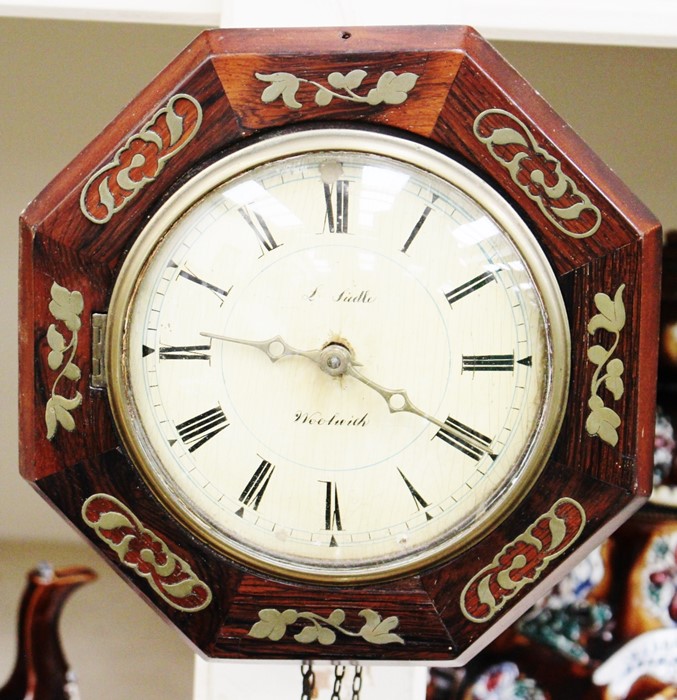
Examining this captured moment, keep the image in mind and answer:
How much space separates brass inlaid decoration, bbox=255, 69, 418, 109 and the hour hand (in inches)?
6.3

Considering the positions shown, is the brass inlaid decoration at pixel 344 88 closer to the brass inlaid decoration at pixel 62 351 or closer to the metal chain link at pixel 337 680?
the brass inlaid decoration at pixel 62 351

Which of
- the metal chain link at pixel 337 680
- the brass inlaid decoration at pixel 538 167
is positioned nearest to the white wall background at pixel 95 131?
the metal chain link at pixel 337 680

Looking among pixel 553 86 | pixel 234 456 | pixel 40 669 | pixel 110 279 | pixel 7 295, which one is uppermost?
pixel 553 86

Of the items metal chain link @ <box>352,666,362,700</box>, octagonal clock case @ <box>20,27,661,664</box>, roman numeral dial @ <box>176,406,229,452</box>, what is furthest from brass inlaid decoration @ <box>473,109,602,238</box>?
metal chain link @ <box>352,666,362,700</box>

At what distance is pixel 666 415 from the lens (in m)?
0.94

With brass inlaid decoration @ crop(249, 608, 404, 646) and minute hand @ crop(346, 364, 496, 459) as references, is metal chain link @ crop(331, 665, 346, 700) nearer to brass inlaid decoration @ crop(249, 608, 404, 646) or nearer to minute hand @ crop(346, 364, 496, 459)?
brass inlaid decoration @ crop(249, 608, 404, 646)

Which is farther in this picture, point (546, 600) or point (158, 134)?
point (546, 600)

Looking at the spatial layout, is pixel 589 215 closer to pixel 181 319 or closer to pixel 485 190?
pixel 485 190

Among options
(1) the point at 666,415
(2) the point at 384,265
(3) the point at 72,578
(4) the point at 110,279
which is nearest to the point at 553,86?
(1) the point at 666,415

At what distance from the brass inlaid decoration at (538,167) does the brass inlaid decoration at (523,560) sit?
0.19 m

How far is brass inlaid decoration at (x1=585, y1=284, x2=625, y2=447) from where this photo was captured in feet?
2.03

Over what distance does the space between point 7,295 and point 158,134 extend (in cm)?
48

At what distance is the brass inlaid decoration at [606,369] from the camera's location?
24.4 inches

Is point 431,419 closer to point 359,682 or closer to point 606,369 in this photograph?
point 606,369
